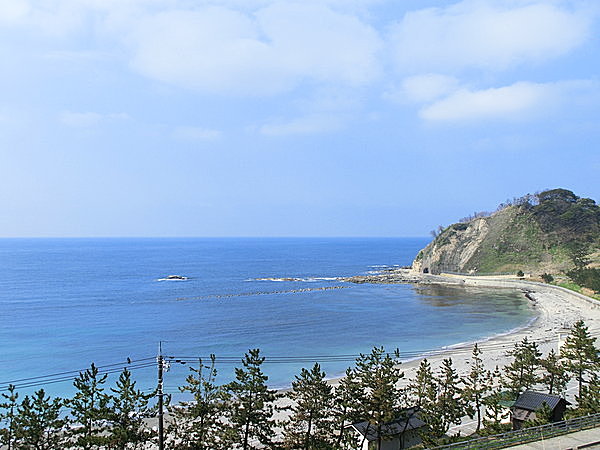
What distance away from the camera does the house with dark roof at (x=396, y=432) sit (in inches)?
786

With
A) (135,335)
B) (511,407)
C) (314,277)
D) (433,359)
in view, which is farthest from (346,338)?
(314,277)

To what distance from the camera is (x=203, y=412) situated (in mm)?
18438

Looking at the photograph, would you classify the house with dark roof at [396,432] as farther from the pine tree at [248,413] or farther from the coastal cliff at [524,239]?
the coastal cliff at [524,239]

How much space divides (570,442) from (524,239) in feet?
325

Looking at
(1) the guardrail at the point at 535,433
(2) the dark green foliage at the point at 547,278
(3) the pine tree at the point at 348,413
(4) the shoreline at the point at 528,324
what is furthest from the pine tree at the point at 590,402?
(2) the dark green foliage at the point at 547,278

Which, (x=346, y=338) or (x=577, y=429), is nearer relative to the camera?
(x=577, y=429)

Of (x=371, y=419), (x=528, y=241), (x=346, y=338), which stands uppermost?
(x=528, y=241)

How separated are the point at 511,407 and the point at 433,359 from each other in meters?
18.8

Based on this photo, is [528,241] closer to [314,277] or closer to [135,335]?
[314,277]

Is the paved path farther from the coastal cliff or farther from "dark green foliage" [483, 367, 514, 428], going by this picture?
the coastal cliff

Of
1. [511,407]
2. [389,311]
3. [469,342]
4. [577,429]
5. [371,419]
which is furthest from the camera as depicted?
[389,311]

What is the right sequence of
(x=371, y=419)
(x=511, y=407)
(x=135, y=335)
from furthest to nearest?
(x=135, y=335), (x=511, y=407), (x=371, y=419)

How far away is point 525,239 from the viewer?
106625 millimetres

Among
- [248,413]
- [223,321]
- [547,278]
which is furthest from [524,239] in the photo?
[248,413]
